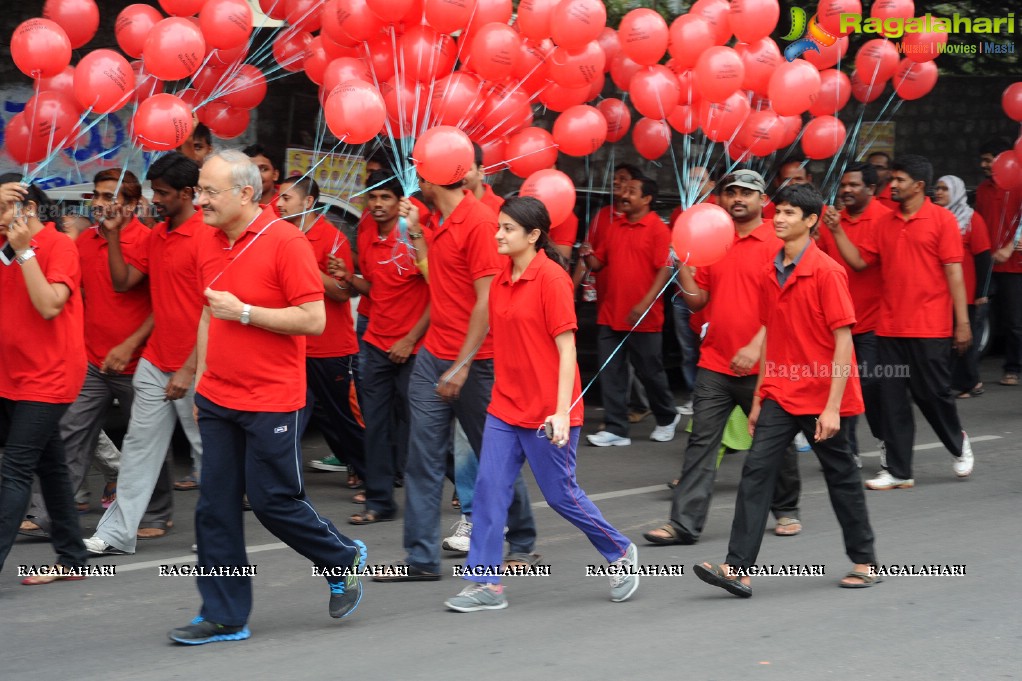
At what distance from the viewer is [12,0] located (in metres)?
9.52

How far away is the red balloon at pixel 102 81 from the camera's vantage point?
264 inches

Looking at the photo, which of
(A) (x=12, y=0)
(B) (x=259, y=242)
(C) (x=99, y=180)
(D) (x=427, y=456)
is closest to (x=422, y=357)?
(D) (x=427, y=456)

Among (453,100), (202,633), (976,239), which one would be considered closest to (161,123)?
(453,100)

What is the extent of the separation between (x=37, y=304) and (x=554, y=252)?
7.69 ft

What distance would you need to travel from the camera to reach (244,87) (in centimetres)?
778

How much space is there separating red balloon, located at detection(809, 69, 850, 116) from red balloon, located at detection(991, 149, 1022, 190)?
2.23 meters

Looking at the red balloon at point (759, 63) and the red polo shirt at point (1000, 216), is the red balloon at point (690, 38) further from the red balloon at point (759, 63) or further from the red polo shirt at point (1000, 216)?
the red polo shirt at point (1000, 216)

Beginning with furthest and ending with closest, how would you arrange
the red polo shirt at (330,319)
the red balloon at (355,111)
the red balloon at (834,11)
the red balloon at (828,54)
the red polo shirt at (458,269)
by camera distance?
the red balloon at (828,54) → the red balloon at (834,11) → the red polo shirt at (330,319) → the red balloon at (355,111) → the red polo shirt at (458,269)

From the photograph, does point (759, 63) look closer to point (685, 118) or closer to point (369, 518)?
point (685, 118)

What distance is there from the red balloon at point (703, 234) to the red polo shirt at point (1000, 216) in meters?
6.18

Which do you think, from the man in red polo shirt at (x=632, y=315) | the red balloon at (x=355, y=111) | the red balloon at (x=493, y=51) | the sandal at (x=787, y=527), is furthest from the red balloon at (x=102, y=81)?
the sandal at (x=787, y=527)

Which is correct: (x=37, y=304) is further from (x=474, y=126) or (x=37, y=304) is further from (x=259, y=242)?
(x=474, y=126)

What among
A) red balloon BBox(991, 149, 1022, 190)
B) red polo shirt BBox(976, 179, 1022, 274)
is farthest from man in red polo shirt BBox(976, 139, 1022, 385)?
red balloon BBox(991, 149, 1022, 190)

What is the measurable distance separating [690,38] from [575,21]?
0.88 metres
